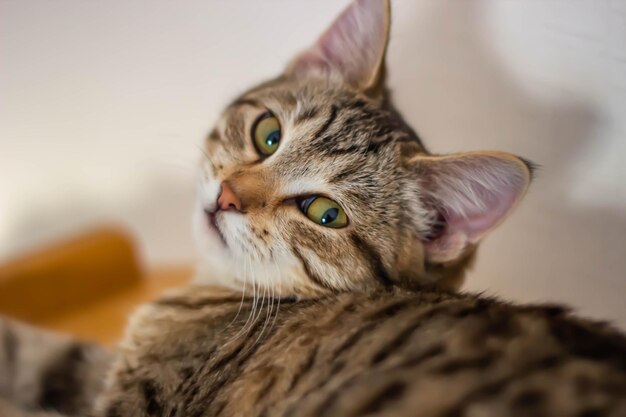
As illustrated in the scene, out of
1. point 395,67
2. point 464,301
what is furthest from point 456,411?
point 395,67

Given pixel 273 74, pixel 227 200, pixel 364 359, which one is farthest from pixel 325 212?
pixel 273 74

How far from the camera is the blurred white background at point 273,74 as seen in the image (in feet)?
3.26

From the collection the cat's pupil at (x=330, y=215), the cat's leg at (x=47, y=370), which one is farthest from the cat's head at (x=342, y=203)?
the cat's leg at (x=47, y=370)

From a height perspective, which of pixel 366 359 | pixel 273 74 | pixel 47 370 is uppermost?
pixel 273 74

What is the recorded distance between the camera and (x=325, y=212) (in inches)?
39.1

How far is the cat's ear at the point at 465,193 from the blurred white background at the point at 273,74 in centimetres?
18

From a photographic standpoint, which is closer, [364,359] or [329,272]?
[364,359]

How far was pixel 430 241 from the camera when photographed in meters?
1.03

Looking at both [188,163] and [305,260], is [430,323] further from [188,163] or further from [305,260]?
[188,163]

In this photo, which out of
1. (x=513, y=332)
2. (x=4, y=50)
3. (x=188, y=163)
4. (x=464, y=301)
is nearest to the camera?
(x=513, y=332)

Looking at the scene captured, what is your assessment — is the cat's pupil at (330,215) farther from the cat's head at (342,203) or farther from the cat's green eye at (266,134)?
the cat's green eye at (266,134)

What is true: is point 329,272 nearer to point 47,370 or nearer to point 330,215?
point 330,215

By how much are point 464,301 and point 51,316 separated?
47.9 inches

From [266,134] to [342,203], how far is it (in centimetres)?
19
